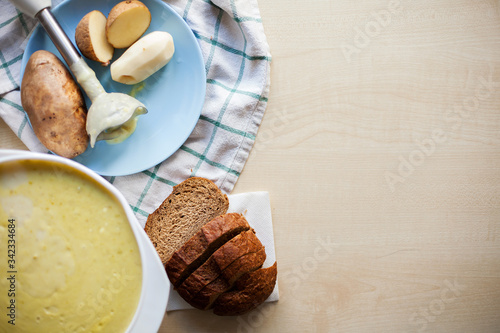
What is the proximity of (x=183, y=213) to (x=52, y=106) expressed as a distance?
0.42 m

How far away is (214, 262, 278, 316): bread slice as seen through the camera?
968 millimetres

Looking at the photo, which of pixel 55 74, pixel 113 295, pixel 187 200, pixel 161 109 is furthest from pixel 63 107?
pixel 113 295

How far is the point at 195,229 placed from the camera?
1.05 meters

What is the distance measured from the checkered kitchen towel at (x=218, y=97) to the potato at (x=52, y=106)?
0.14m

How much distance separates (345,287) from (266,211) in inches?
12.3

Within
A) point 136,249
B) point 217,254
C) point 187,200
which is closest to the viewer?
point 136,249

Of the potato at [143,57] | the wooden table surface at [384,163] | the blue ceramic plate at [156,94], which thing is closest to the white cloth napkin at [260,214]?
the wooden table surface at [384,163]

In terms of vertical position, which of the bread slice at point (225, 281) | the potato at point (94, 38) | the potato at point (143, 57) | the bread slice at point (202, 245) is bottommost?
the bread slice at point (225, 281)

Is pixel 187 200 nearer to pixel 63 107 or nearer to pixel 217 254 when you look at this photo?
pixel 217 254

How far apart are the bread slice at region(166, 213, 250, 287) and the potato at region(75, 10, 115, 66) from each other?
1.67 ft

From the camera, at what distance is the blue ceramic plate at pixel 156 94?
1.03 m

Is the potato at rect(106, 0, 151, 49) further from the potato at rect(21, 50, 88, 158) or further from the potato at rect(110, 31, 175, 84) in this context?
the potato at rect(21, 50, 88, 158)

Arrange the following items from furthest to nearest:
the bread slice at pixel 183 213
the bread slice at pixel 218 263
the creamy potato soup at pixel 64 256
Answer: the bread slice at pixel 183 213 < the bread slice at pixel 218 263 < the creamy potato soup at pixel 64 256

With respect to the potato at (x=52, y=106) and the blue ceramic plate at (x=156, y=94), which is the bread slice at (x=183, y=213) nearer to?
the blue ceramic plate at (x=156, y=94)
